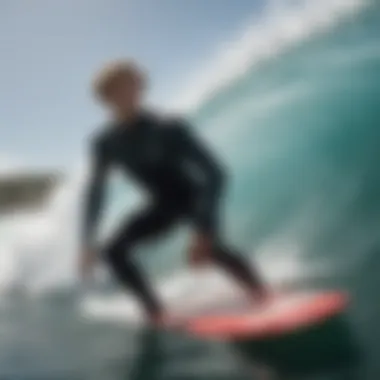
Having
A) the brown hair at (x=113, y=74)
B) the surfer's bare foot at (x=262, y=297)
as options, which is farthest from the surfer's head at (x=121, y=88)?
the surfer's bare foot at (x=262, y=297)

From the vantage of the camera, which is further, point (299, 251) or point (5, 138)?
point (5, 138)

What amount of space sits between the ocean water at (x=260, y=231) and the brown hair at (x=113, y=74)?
0.10m

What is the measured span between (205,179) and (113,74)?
0.19 meters

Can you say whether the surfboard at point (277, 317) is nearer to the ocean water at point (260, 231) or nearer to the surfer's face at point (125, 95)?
the ocean water at point (260, 231)

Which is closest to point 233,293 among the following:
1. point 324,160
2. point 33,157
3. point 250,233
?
point 250,233

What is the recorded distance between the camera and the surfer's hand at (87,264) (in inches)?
46.2

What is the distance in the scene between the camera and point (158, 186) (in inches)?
46.0

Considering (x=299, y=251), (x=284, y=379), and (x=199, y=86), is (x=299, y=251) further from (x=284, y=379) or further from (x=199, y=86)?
(x=199, y=86)

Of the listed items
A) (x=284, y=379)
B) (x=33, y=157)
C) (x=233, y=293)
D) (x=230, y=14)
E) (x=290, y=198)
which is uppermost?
(x=230, y=14)

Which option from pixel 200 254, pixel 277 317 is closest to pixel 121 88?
pixel 200 254

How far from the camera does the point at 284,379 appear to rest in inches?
44.0

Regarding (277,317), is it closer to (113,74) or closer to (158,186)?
(158,186)

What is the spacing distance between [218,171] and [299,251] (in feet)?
0.47

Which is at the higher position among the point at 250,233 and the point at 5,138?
the point at 5,138
